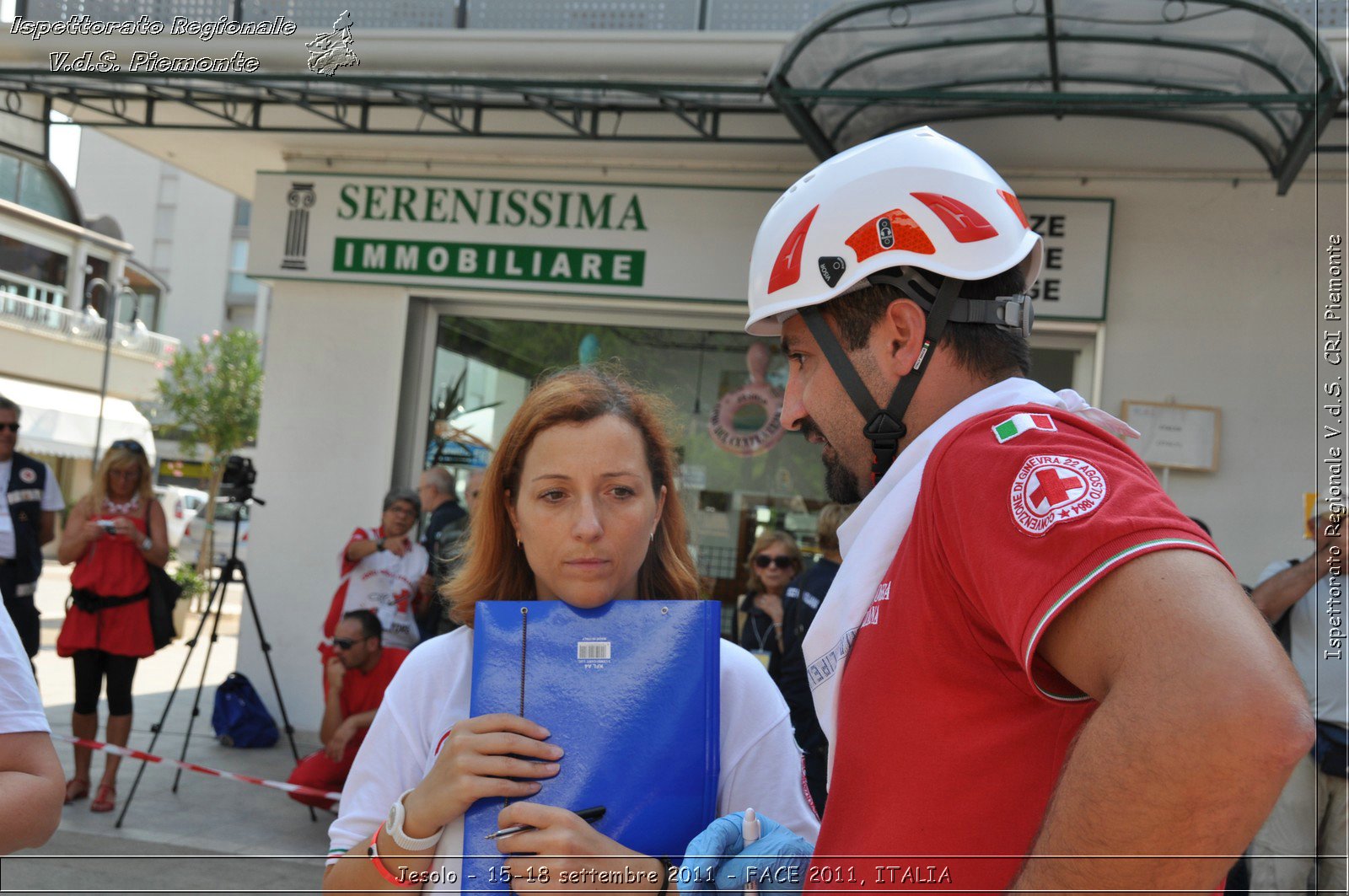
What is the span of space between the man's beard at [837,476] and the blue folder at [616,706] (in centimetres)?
26

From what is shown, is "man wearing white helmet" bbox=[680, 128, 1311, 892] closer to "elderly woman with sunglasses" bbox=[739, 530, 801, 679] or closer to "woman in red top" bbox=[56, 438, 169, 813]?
"elderly woman with sunglasses" bbox=[739, 530, 801, 679]

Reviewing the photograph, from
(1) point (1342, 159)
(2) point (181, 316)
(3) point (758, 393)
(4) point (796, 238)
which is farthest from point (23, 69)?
(2) point (181, 316)

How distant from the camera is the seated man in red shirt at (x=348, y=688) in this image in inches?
254

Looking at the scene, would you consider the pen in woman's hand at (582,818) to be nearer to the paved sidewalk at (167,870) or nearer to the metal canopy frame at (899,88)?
the paved sidewalk at (167,870)

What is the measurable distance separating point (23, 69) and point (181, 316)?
54228mm

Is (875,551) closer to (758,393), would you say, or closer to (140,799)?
(140,799)

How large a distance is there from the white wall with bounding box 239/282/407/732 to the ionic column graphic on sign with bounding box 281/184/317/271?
0.76 ft

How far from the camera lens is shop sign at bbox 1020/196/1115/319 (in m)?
7.38

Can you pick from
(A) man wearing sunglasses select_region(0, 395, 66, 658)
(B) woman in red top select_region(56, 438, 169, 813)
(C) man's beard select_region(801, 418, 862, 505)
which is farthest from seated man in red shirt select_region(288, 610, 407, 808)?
(C) man's beard select_region(801, 418, 862, 505)

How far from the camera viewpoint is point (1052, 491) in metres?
1.05

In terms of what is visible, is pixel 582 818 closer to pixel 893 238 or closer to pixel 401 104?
pixel 893 238

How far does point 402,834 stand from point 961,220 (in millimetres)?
1189

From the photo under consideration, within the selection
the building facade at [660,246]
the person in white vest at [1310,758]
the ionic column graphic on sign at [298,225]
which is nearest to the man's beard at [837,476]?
the person in white vest at [1310,758]

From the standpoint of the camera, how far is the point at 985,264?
150 cm
